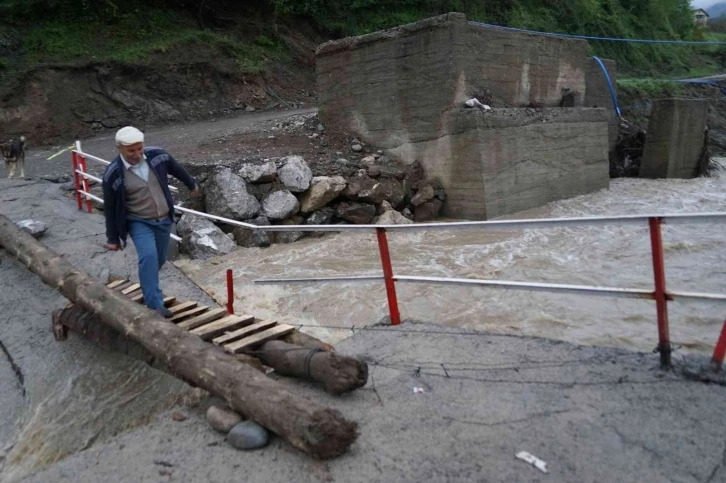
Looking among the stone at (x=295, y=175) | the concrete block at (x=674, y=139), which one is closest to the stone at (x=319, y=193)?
the stone at (x=295, y=175)

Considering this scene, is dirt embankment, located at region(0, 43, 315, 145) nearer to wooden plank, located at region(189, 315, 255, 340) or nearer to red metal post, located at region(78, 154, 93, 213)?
red metal post, located at region(78, 154, 93, 213)

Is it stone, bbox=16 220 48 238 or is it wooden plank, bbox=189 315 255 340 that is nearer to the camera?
wooden plank, bbox=189 315 255 340

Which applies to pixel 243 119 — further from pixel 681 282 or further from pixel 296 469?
pixel 296 469

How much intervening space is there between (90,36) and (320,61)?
30.6 feet

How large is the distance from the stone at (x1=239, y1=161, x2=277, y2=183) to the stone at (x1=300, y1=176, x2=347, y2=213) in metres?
0.61

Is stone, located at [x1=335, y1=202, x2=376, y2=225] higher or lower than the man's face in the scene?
lower

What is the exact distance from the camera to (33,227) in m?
6.40

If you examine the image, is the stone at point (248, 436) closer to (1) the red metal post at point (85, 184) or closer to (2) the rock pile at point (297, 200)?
(2) the rock pile at point (297, 200)

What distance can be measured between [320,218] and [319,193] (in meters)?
0.40

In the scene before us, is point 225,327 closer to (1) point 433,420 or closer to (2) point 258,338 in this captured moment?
(2) point 258,338

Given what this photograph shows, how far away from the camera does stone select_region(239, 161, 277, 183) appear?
349 inches

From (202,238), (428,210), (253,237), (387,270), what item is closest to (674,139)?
(428,210)

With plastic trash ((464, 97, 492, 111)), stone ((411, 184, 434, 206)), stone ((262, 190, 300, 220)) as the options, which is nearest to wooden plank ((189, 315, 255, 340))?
stone ((262, 190, 300, 220))

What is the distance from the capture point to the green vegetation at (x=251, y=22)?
16484 millimetres
